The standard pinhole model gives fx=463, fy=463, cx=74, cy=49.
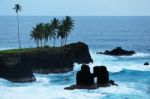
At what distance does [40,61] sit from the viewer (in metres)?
112

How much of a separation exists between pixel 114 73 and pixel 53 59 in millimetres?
16645

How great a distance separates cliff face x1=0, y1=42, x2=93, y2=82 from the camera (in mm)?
102250

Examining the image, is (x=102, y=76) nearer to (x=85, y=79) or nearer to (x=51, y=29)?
(x=85, y=79)

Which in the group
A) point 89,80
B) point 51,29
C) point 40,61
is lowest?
point 89,80

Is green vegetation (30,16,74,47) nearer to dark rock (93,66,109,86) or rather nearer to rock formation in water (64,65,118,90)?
rock formation in water (64,65,118,90)

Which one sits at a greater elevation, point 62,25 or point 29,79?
point 62,25

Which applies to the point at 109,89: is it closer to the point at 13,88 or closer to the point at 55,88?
the point at 55,88

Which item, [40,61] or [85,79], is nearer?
[85,79]

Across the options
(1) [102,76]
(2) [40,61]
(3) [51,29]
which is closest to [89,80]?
(1) [102,76]

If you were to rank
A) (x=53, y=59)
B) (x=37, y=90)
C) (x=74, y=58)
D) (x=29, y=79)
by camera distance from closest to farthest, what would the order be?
(x=37, y=90) < (x=29, y=79) < (x=53, y=59) < (x=74, y=58)

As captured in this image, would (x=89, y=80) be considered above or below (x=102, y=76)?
below

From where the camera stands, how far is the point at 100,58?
146m

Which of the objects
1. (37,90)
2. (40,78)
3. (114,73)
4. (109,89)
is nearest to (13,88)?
(37,90)

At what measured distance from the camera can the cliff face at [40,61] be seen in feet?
335
